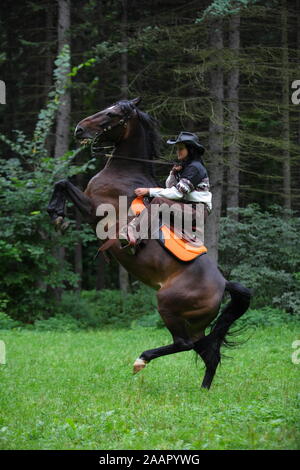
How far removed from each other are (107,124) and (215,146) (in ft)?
22.5

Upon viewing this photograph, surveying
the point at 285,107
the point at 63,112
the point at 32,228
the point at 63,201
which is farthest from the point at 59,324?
the point at 63,201

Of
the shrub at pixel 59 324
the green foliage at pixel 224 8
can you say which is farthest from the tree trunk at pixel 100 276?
the green foliage at pixel 224 8

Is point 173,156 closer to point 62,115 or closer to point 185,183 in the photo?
point 62,115

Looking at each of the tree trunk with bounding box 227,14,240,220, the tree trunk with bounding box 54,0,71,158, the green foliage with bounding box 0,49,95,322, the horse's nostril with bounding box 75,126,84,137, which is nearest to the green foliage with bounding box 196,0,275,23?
the tree trunk with bounding box 227,14,240,220

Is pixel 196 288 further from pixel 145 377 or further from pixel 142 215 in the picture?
pixel 145 377

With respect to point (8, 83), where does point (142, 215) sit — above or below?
below

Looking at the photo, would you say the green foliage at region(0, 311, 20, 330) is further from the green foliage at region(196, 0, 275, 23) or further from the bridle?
the green foliage at region(196, 0, 275, 23)

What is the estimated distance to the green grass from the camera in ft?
15.4

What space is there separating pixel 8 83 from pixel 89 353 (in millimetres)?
14689

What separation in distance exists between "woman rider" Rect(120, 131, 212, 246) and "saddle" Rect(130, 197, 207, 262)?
0.11 metres

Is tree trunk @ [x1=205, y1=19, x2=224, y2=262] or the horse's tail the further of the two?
tree trunk @ [x1=205, y1=19, x2=224, y2=262]

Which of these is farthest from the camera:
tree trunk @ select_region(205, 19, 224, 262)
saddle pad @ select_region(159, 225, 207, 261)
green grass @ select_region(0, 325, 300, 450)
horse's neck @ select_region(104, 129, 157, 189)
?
tree trunk @ select_region(205, 19, 224, 262)

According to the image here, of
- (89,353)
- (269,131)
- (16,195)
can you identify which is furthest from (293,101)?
(89,353)

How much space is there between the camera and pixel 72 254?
26.3 m
